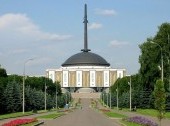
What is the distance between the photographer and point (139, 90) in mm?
85938

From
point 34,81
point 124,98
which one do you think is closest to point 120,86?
point 34,81

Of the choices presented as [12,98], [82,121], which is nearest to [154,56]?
[12,98]

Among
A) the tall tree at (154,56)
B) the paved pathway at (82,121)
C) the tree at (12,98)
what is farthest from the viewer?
the tall tree at (154,56)

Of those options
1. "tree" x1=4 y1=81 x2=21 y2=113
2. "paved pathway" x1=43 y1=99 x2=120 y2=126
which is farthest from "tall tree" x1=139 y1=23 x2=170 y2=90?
"paved pathway" x1=43 y1=99 x2=120 y2=126

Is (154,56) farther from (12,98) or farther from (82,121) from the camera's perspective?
(82,121)

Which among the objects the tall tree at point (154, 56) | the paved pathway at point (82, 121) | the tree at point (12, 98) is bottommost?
the paved pathway at point (82, 121)

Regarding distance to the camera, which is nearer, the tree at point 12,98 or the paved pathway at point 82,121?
the paved pathway at point 82,121

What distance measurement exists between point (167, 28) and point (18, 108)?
25285 millimetres

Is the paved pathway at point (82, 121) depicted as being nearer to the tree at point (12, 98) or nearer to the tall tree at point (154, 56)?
the tree at point (12, 98)

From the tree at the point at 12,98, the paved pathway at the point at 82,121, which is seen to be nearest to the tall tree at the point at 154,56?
the tree at the point at 12,98

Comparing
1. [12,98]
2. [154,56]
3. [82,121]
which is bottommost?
[82,121]

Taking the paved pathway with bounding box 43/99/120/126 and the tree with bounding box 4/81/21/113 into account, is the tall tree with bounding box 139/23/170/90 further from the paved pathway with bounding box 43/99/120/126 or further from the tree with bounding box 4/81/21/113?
the paved pathway with bounding box 43/99/120/126

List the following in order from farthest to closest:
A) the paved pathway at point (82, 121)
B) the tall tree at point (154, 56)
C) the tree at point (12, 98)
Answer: the tall tree at point (154, 56)
the tree at point (12, 98)
the paved pathway at point (82, 121)

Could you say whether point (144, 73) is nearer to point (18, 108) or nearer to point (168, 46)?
point (168, 46)
